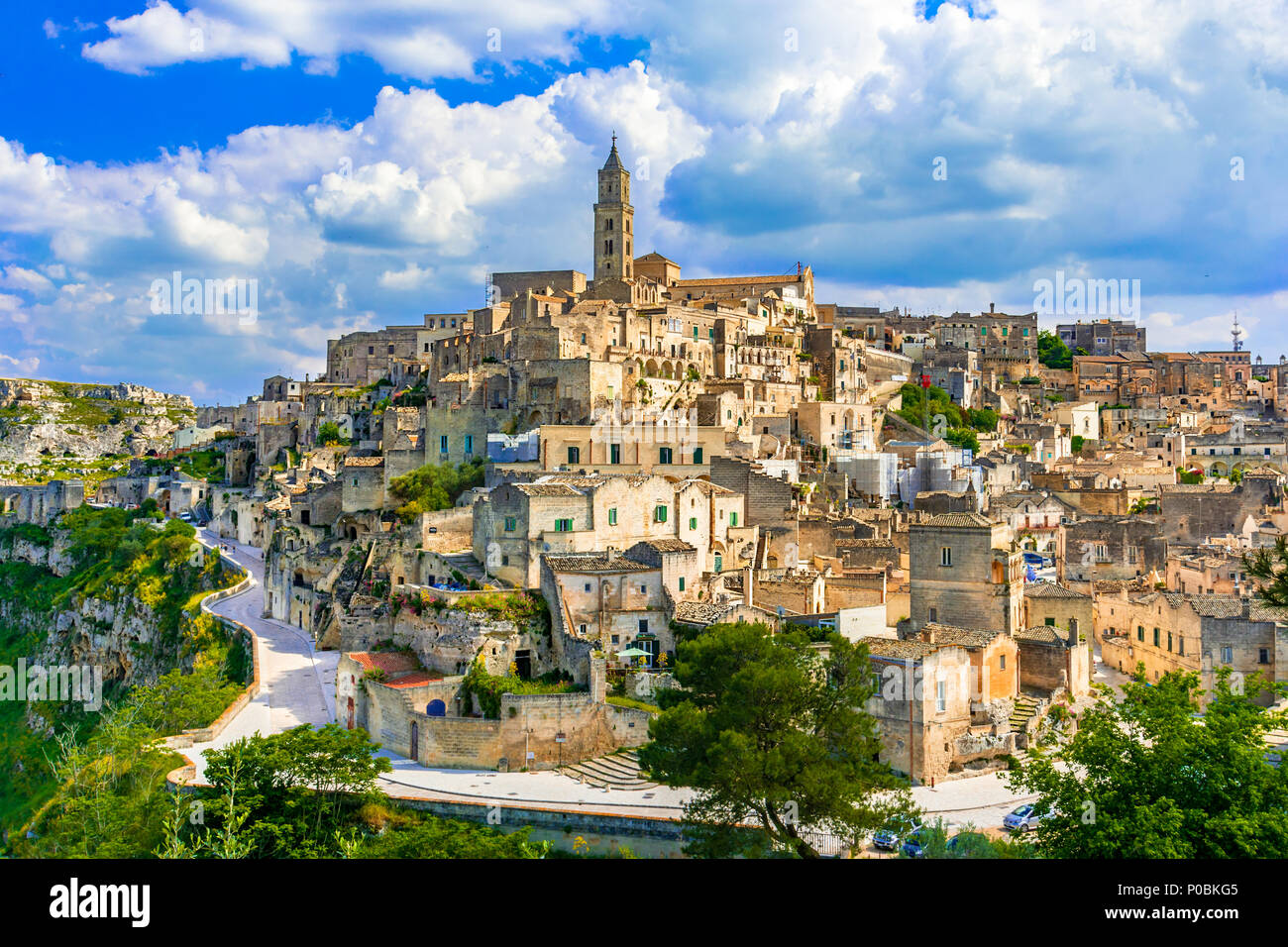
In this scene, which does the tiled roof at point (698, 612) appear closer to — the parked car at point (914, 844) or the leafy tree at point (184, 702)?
the parked car at point (914, 844)

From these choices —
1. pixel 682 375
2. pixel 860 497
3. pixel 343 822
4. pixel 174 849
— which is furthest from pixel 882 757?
pixel 682 375

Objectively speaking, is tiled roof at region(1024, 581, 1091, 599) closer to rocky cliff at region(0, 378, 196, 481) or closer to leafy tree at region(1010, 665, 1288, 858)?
leafy tree at region(1010, 665, 1288, 858)

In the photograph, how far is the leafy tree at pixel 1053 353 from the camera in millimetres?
100438

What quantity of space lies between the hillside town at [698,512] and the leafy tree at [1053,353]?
255 inches

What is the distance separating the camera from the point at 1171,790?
16359 mm

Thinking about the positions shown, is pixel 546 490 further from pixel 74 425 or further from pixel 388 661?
pixel 74 425

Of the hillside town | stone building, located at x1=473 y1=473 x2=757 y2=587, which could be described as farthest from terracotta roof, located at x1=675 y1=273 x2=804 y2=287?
stone building, located at x1=473 y1=473 x2=757 y2=587

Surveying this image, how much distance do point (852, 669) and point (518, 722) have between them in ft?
31.4

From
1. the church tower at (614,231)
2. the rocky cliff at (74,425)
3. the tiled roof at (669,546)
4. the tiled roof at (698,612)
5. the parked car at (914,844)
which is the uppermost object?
the church tower at (614,231)

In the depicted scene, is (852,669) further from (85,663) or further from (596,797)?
(85,663)

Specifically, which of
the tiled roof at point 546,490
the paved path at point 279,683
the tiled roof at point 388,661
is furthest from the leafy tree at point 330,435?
the tiled roof at point 388,661

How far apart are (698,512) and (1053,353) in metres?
75.6

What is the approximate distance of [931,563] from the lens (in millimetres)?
33719

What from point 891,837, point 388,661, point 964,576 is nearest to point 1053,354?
point 964,576
